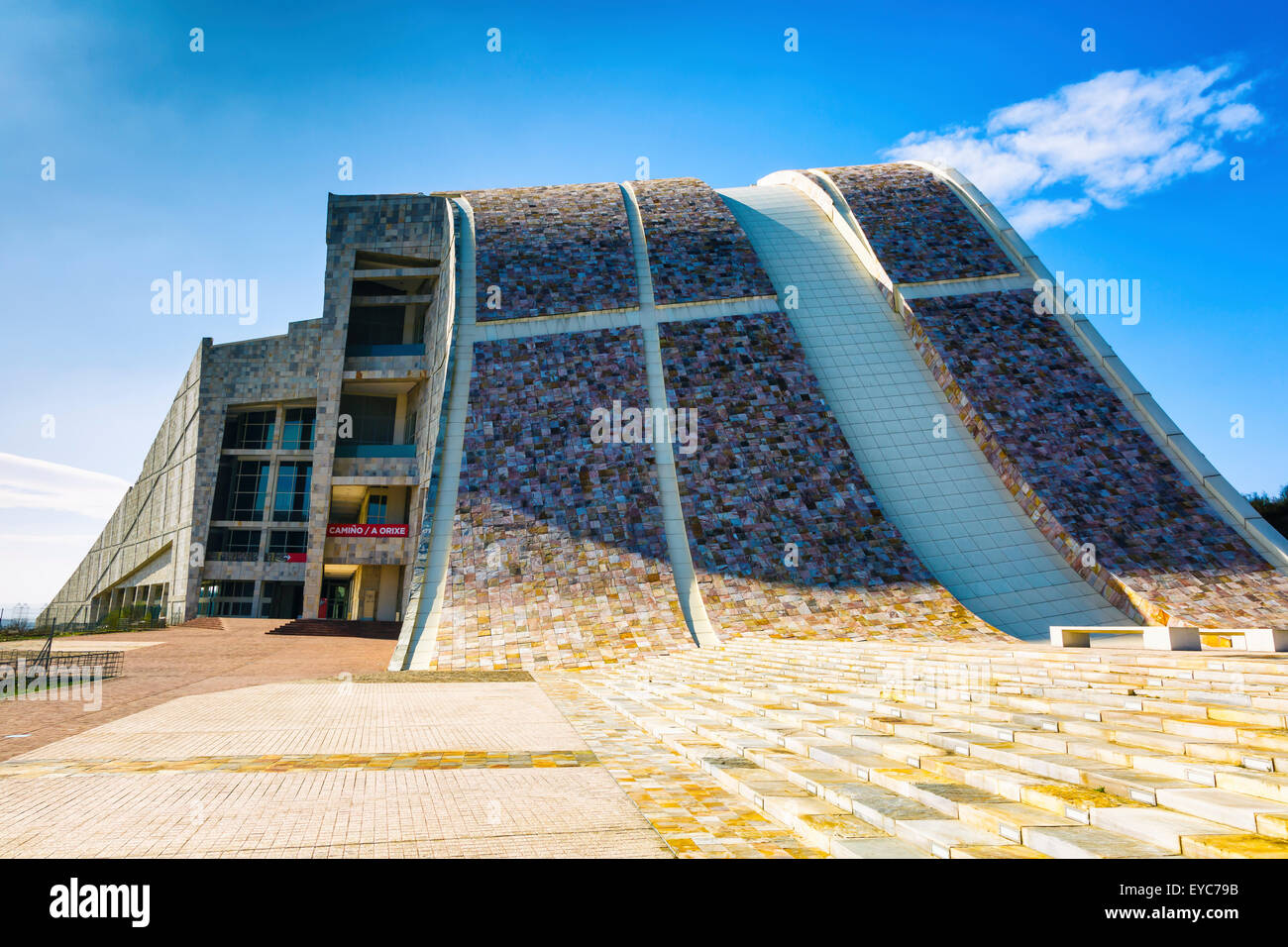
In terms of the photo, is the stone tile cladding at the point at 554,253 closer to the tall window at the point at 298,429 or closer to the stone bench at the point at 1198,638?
the tall window at the point at 298,429

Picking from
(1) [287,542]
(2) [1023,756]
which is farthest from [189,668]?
(1) [287,542]

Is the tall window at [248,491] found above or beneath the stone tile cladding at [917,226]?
beneath

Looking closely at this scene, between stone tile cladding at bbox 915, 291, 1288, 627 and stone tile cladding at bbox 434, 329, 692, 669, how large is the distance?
842cm

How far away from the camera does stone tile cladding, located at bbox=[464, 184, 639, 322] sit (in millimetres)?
21531

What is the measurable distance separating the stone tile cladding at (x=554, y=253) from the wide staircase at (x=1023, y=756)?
15514mm

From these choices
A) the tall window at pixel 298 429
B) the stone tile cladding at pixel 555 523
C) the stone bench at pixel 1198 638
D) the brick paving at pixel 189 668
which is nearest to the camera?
the brick paving at pixel 189 668

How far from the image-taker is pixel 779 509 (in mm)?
17578

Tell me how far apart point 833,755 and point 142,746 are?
16.3 feet

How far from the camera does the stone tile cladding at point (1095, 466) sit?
1546cm

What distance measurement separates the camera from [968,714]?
17.7 feet

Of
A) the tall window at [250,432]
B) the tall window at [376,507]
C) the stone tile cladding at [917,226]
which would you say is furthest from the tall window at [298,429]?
the stone tile cladding at [917,226]

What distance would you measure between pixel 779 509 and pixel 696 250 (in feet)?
29.9
